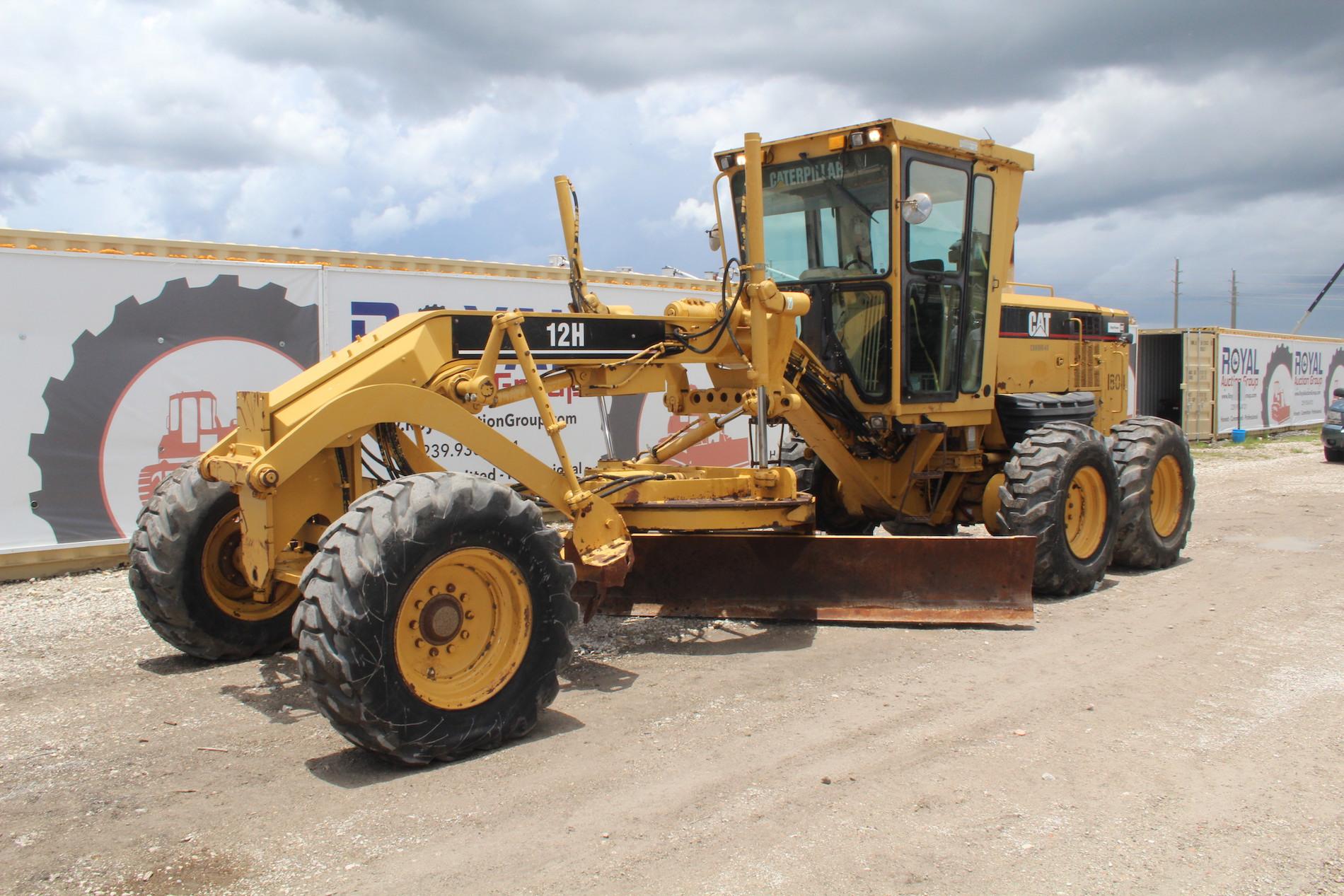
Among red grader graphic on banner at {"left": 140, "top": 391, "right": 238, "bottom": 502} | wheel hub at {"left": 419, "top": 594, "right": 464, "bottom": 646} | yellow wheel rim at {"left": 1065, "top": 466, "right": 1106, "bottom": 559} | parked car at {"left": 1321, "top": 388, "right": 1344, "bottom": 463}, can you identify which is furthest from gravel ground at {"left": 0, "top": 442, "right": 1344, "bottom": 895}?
parked car at {"left": 1321, "top": 388, "right": 1344, "bottom": 463}

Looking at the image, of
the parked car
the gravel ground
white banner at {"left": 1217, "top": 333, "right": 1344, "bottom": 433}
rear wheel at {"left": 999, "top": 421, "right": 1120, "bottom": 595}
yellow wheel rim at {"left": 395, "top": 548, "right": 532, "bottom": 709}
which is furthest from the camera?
white banner at {"left": 1217, "top": 333, "right": 1344, "bottom": 433}

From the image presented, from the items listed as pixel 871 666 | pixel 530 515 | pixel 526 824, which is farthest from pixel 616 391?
pixel 526 824

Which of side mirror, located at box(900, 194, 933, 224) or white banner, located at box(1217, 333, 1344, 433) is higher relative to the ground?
side mirror, located at box(900, 194, 933, 224)

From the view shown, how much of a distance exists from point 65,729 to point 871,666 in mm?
4039

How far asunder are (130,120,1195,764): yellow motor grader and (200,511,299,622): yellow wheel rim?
1 cm

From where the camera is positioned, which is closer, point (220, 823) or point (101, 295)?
point (220, 823)

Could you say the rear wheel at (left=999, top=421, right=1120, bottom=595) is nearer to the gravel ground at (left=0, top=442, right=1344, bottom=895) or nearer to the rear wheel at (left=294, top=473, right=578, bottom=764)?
the gravel ground at (left=0, top=442, right=1344, bottom=895)

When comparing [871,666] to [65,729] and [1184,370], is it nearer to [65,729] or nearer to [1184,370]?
[65,729]

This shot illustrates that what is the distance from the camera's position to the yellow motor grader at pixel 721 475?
15.1ft

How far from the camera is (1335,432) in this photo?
18.0 meters

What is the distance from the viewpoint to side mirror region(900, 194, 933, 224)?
7.01 metres

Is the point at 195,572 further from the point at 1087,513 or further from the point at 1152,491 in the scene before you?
the point at 1152,491

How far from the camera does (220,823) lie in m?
3.91

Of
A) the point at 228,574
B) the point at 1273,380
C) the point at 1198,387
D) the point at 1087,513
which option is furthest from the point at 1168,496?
the point at 1273,380
